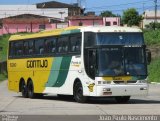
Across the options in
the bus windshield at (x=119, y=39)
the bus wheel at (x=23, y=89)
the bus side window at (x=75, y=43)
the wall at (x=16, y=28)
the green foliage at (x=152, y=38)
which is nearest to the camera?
the bus windshield at (x=119, y=39)

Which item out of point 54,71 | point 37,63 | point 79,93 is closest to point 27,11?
point 37,63

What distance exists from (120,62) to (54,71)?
4379 millimetres

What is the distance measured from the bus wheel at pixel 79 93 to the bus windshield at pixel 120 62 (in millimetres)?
1462

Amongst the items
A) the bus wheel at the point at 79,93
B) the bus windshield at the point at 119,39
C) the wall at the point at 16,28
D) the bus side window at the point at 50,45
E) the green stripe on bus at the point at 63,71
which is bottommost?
the wall at the point at 16,28

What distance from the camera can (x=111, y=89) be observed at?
22.9 m

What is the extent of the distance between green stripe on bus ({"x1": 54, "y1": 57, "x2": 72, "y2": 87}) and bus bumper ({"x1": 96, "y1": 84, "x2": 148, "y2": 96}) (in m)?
2.78

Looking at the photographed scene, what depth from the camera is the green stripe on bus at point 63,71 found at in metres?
25.3

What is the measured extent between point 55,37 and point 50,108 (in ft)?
19.3

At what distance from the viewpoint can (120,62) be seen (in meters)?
23.3

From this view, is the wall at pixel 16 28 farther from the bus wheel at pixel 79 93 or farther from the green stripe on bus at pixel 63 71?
the bus wheel at pixel 79 93

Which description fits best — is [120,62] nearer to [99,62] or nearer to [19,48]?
[99,62]

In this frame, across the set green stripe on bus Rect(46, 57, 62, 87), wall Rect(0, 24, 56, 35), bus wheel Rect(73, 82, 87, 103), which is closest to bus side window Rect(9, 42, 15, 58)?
green stripe on bus Rect(46, 57, 62, 87)

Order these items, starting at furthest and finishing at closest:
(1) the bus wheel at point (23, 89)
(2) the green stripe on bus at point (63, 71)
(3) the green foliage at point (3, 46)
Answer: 1. (3) the green foliage at point (3, 46)
2. (1) the bus wheel at point (23, 89)
3. (2) the green stripe on bus at point (63, 71)

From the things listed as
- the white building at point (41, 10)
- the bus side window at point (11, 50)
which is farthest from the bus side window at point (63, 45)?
the white building at point (41, 10)
